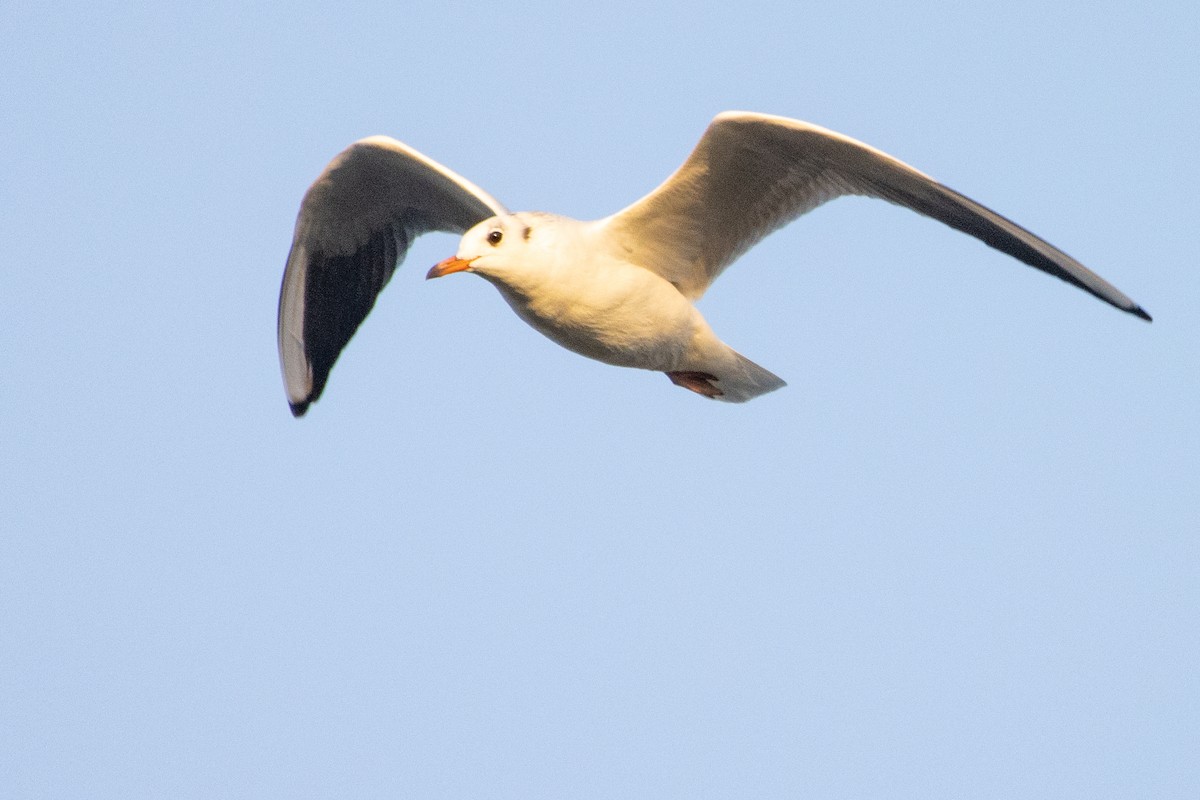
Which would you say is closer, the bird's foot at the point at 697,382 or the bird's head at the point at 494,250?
the bird's head at the point at 494,250

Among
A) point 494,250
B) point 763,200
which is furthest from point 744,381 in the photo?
point 494,250

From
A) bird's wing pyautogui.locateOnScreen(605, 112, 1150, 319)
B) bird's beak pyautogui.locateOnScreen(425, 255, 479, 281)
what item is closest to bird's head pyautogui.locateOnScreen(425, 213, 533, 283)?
bird's beak pyautogui.locateOnScreen(425, 255, 479, 281)

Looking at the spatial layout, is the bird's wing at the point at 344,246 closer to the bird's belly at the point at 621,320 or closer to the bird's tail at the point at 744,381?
the bird's belly at the point at 621,320

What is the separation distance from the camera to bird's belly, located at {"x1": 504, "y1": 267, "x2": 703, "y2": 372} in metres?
7.94

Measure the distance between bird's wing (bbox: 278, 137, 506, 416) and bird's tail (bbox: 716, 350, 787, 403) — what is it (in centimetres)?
165

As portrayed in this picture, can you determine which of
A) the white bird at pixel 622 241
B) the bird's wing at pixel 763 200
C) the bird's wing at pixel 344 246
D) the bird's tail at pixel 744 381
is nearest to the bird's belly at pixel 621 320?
the white bird at pixel 622 241

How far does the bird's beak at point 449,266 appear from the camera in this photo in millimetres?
7488

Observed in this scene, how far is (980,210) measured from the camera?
7441mm

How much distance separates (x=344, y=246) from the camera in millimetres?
9758

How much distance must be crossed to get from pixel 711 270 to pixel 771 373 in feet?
2.78

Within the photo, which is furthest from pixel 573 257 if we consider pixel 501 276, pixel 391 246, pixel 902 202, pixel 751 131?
pixel 391 246

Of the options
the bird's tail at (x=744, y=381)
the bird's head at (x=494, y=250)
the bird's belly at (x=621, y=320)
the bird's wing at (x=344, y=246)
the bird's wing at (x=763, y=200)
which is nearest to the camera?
the bird's wing at (x=763, y=200)

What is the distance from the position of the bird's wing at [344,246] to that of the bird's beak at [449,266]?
5.23 ft

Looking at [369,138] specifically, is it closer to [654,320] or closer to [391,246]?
[391,246]
